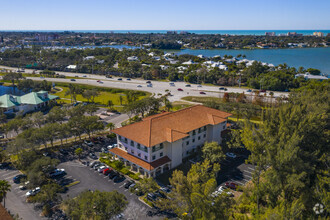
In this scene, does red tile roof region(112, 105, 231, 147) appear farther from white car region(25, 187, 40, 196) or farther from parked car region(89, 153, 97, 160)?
white car region(25, 187, 40, 196)

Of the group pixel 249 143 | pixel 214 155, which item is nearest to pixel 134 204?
pixel 214 155

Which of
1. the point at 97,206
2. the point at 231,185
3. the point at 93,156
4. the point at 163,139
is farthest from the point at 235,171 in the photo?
the point at 93,156

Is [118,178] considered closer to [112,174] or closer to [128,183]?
[112,174]

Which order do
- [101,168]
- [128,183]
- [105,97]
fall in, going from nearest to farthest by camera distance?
1. [128,183]
2. [101,168]
3. [105,97]

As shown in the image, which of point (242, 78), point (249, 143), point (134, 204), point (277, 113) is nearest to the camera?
point (249, 143)

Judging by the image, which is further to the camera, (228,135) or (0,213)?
(228,135)

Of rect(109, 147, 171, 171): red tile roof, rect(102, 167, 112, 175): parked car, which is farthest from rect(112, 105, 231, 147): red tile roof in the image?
rect(102, 167, 112, 175): parked car

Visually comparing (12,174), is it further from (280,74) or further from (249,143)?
(280,74)
